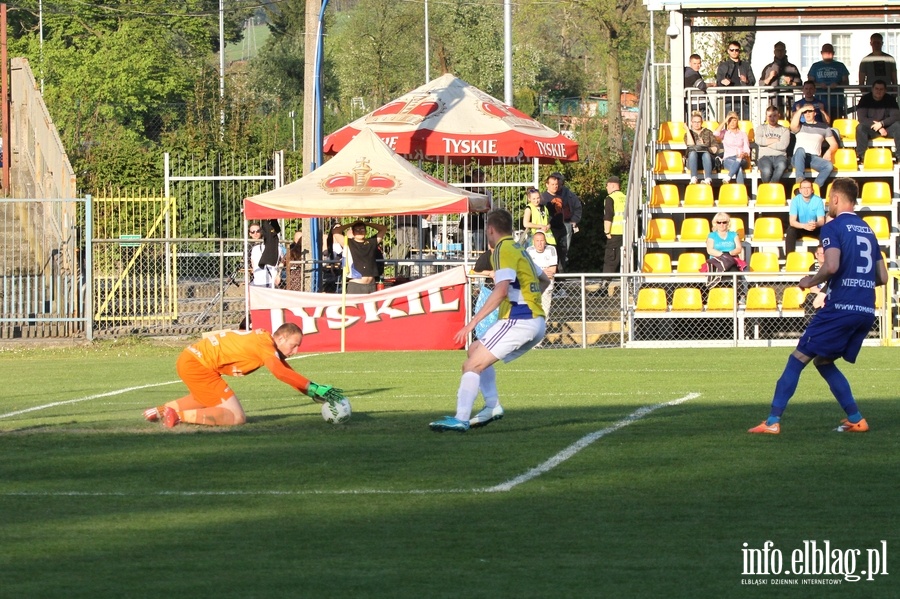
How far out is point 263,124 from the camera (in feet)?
151

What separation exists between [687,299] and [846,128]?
8207mm

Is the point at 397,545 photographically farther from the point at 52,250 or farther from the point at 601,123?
the point at 601,123

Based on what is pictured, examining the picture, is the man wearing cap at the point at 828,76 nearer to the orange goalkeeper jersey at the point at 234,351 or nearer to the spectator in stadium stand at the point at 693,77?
the spectator in stadium stand at the point at 693,77

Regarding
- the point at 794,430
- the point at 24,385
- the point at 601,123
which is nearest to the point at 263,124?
the point at 601,123

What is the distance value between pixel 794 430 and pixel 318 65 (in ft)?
59.7

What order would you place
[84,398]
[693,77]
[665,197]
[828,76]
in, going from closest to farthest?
[84,398]
[665,197]
[693,77]
[828,76]

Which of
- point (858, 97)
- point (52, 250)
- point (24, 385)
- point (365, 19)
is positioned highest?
point (365, 19)

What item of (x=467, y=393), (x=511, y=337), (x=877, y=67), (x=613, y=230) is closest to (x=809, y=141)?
(x=877, y=67)

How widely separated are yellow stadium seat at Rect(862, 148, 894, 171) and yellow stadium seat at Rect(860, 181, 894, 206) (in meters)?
0.75

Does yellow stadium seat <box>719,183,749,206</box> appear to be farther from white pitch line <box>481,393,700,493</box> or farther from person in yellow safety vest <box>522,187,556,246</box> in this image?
white pitch line <box>481,393,700,493</box>

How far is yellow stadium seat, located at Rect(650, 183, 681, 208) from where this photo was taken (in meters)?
26.4

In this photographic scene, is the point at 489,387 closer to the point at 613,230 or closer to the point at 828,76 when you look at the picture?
the point at 613,230

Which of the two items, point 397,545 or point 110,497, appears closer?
point 397,545

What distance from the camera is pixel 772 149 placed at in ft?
86.9
